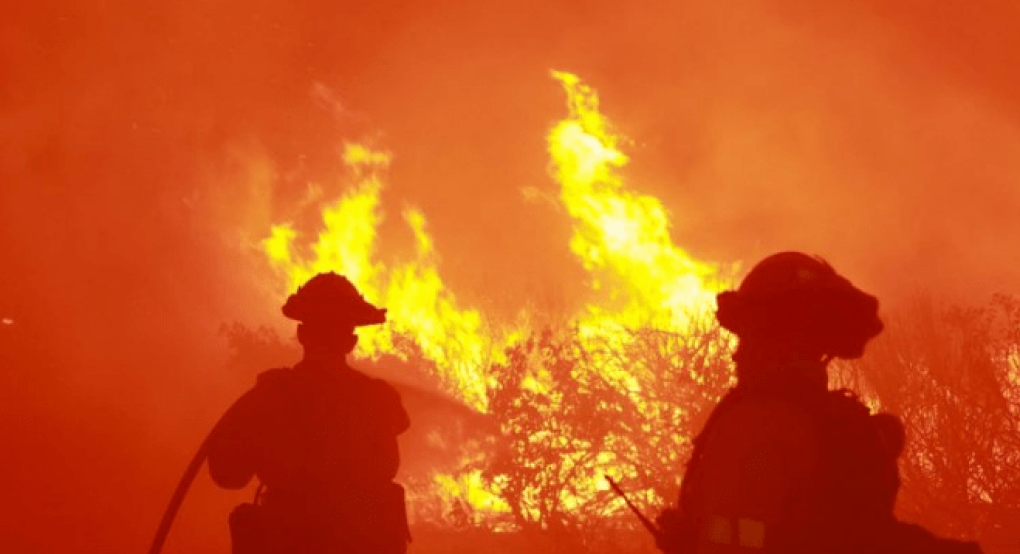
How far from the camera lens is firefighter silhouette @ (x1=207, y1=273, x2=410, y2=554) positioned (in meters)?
4.89

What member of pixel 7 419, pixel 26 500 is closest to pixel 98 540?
pixel 26 500

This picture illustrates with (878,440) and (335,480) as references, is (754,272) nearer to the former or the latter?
(878,440)

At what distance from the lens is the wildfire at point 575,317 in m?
18.9

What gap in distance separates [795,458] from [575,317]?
70.7 ft

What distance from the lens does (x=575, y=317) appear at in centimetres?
2453

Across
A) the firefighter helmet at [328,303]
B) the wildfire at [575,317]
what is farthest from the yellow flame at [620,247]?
the firefighter helmet at [328,303]

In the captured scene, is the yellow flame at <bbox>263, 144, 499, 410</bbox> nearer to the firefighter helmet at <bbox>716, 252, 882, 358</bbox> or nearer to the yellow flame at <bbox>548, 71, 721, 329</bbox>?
the yellow flame at <bbox>548, 71, 721, 329</bbox>

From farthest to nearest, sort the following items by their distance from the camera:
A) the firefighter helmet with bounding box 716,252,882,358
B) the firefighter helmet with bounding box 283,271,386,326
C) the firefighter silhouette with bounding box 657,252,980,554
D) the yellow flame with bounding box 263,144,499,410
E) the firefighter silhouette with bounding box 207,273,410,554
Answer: the yellow flame with bounding box 263,144,499,410
the firefighter helmet with bounding box 283,271,386,326
the firefighter silhouette with bounding box 207,273,410,554
the firefighter helmet with bounding box 716,252,882,358
the firefighter silhouette with bounding box 657,252,980,554

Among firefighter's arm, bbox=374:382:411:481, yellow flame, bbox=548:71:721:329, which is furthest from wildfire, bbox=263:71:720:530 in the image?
firefighter's arm, bbox=374:382:411:481

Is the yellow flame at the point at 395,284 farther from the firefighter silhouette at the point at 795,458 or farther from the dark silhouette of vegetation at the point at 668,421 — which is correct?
the firefighter silhouette at the point at 795,458

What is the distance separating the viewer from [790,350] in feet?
11.0

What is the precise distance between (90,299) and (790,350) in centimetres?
3198

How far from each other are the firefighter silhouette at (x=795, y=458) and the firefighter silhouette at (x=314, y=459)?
2.11 meters

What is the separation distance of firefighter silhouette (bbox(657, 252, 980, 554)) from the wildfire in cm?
1500
